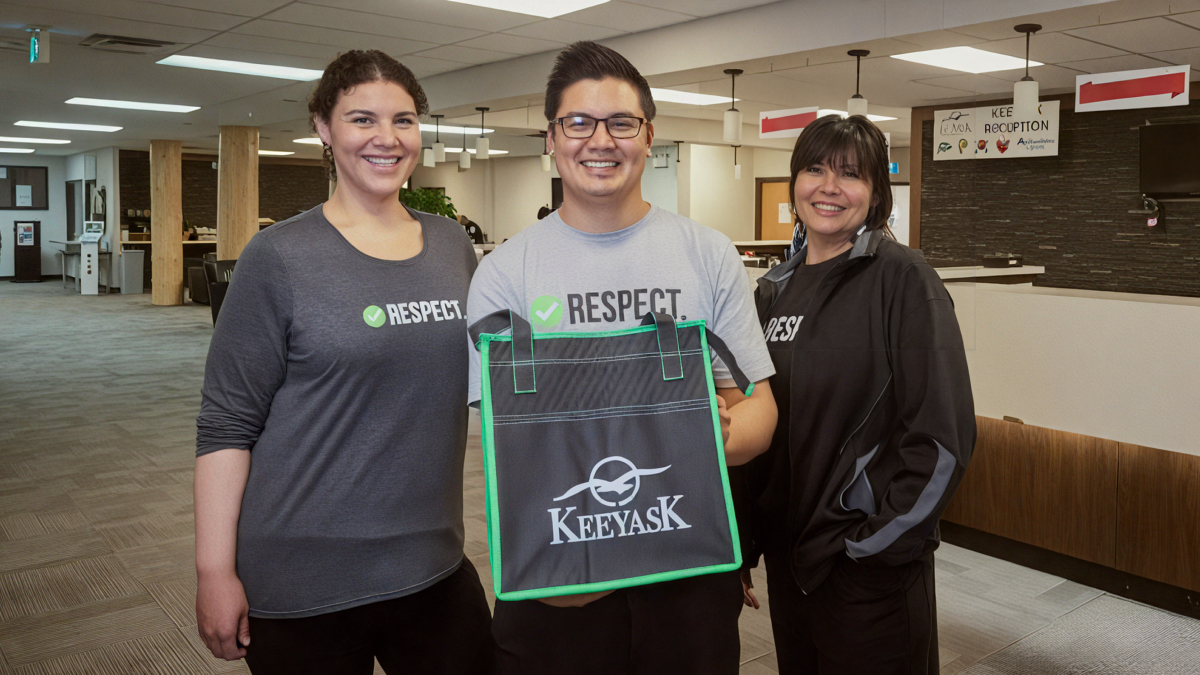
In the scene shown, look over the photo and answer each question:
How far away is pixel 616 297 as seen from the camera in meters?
1.13

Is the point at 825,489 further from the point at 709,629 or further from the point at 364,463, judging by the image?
the point at 364,463

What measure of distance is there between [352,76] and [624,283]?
1.86 feet

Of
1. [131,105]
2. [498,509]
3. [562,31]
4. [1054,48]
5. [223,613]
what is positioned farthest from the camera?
[131,105]

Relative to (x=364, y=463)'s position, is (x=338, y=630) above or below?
below

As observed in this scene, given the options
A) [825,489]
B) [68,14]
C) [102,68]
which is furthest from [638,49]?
[825,489]

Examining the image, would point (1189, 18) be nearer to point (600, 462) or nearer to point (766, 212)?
point (600, 462)

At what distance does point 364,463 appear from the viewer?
1.30m

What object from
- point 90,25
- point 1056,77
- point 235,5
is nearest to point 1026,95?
point 1056,77

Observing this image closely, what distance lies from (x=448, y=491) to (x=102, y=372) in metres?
7.79

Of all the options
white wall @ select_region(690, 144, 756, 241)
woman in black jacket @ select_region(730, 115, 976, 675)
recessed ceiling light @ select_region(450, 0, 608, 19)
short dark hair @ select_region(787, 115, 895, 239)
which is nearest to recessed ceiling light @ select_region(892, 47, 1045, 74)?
recessed ceiling light @ select_region(450, 0, 608, 19)

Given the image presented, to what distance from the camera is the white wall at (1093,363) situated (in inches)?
115

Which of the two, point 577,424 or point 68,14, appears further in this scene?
point 68,14

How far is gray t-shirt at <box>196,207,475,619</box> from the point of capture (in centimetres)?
126

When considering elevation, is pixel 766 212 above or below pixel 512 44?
below
